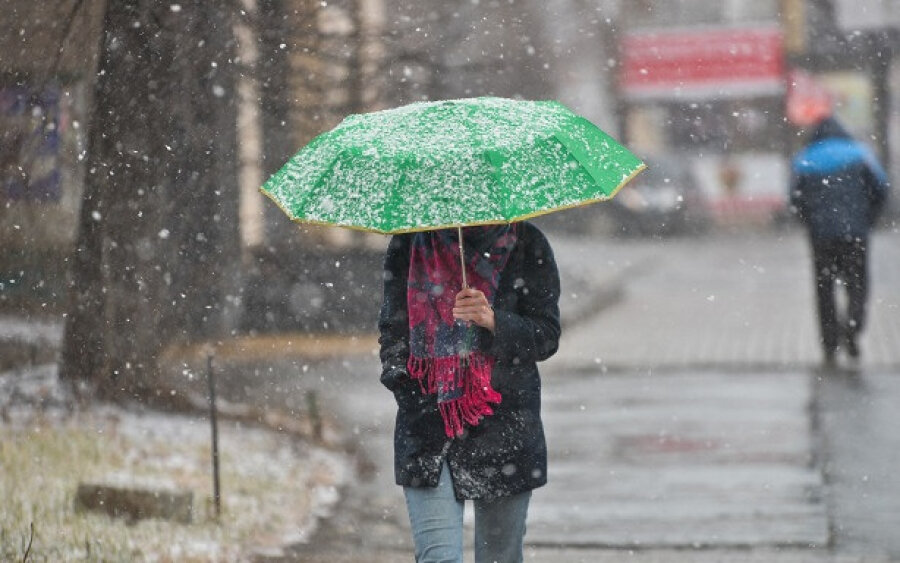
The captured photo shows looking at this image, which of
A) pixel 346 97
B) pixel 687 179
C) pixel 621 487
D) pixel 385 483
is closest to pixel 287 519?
pixel 385 483

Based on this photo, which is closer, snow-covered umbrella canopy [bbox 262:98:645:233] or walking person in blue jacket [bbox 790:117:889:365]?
snow-covered umbrella canopy [bbox 262:98:645:233]

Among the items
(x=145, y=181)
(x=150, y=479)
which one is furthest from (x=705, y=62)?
(x=150, y=479)

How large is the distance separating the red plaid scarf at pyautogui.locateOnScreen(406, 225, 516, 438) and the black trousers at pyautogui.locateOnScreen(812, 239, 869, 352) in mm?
7489

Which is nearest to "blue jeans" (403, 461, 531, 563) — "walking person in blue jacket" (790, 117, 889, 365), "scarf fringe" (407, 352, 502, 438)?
"scarf fringe" (407, 352, 502, 438)

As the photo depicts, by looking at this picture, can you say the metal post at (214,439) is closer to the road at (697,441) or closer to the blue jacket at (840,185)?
the road at (697,441)

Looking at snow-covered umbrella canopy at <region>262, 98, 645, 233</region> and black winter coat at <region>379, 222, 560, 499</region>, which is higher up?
snow-covered umbrella canopy at <region>262, 98, 645, 233</region>

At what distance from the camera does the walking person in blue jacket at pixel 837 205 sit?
433 inches

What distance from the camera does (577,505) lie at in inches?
297

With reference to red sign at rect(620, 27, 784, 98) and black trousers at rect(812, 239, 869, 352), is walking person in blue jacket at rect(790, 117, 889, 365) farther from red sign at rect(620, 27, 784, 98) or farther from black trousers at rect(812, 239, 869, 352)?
red sign at rect(620, 27, 784, 98)

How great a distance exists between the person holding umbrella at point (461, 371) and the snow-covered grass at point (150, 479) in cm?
243

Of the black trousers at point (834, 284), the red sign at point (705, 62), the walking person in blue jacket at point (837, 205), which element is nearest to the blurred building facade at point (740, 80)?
the red sign at point (705, 62)

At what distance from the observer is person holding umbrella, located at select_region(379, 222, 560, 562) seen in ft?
13.6

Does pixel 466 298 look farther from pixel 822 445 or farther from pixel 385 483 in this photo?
pixel 822 445

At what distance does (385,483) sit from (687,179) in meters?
16.3
